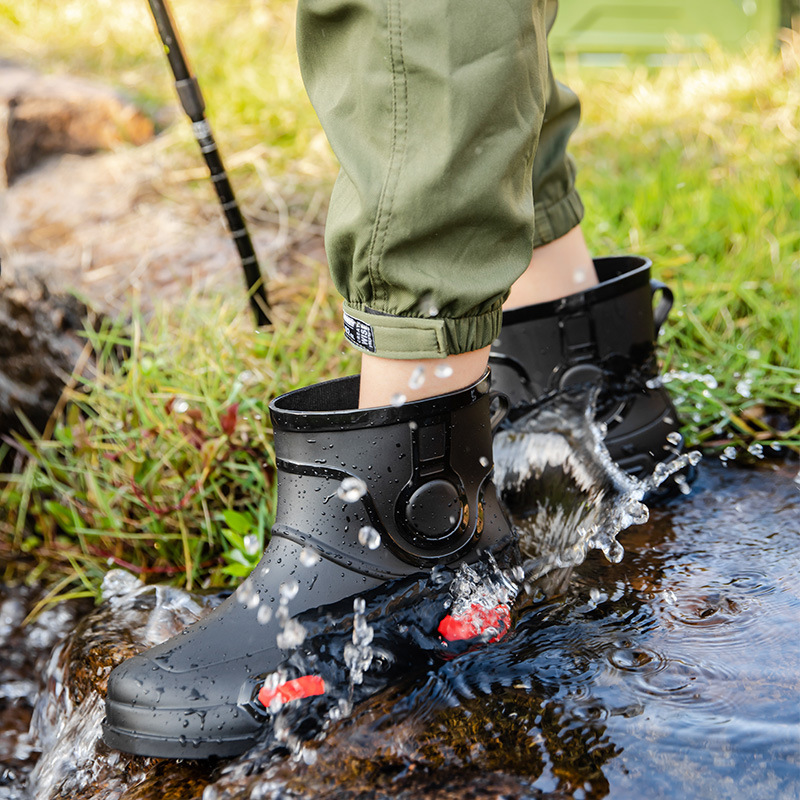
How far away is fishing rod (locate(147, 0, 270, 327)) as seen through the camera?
1.73 meters

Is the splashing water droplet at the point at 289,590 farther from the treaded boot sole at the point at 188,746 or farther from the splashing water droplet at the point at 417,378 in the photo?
the splashing water droplet at the point at 417,378

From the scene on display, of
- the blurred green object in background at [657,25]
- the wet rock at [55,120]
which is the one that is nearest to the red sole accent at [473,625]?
the wet rock at [55,120]

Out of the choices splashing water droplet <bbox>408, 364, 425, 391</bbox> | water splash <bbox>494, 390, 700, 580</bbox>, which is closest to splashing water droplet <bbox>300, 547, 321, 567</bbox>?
splashing water droplet <bbox>408, 364, 425, 391</bbox>

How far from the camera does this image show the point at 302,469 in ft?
3.56

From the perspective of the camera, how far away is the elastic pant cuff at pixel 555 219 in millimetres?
1427

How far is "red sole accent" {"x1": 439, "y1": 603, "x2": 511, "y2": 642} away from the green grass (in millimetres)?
552

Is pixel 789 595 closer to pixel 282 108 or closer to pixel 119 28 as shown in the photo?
pixel 282 108

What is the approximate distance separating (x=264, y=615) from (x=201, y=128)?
4.01ft

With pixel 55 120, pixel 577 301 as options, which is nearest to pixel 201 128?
pixel 577 301

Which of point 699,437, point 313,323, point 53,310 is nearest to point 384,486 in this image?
point 699,437

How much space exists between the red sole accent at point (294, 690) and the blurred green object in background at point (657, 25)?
525 centimetres

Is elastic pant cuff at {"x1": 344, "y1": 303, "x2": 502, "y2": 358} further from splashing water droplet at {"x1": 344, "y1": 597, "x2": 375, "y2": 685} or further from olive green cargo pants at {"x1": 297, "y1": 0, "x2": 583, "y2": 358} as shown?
splashing water droplet at {"x1": 344, "y1": 597, "x2": 375, "y2": 685}

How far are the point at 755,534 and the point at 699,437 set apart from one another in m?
0.44

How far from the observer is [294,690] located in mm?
971
